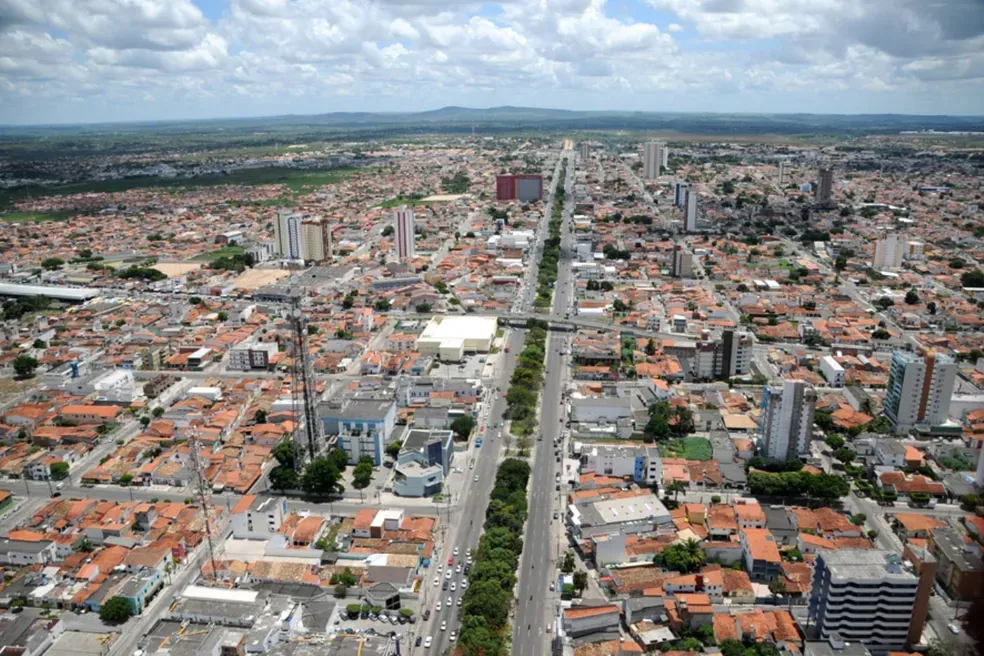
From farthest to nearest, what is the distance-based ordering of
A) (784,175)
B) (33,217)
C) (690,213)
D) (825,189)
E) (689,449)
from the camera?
1. (784,175)
2. (825,189)
3. (33,217)
4. (690,213)
5. (689,449)

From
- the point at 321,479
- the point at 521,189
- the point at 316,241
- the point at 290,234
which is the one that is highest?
the point at 521,189

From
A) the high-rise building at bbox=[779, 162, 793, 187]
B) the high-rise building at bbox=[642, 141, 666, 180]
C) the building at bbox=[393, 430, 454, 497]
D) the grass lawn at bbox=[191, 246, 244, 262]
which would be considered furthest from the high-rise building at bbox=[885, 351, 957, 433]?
the high-rise building at bbox=[642, 141, 666, 180]

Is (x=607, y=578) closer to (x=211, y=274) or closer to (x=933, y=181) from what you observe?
(x=211, y=274)

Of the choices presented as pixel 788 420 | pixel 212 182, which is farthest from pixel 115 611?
pixel 212 182

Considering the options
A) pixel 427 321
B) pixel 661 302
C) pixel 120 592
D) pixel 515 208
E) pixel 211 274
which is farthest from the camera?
pixel 515 208

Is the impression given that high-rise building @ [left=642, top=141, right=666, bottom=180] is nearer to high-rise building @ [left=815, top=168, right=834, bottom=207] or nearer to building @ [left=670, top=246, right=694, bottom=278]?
high-rise building @ [left=815, top=168, right=834, bottom=207]

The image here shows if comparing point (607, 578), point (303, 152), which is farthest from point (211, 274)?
point (303, 152)

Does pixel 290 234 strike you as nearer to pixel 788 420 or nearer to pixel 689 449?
pixel 689 449
